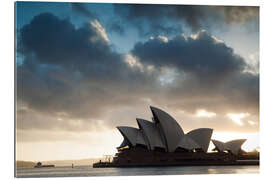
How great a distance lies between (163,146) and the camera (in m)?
17.7

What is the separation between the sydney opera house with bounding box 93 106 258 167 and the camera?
1720 cm

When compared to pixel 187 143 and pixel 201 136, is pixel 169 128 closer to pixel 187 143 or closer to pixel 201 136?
pixel 187 143

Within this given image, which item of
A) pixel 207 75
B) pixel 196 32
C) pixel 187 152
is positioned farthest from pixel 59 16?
pixel 187 152

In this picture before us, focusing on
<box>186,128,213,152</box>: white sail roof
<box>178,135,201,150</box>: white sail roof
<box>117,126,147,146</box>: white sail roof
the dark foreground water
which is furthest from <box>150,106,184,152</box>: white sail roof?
the dark foreground water

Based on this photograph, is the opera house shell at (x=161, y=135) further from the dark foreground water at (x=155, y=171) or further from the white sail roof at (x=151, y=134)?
the dark foreground water at (x=155, y=171)

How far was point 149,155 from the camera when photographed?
17391mm

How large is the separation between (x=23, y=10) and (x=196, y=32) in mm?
5027

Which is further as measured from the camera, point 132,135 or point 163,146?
point 132,135

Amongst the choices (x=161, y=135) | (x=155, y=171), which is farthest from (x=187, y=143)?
(x=155, y=171)

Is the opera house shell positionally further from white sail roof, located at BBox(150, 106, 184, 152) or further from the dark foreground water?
the dark foreground water

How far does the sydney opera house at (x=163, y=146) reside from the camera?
1720cm

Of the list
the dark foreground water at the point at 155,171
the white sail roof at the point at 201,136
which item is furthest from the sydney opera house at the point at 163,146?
the dark foreground water at the point at 155,171
